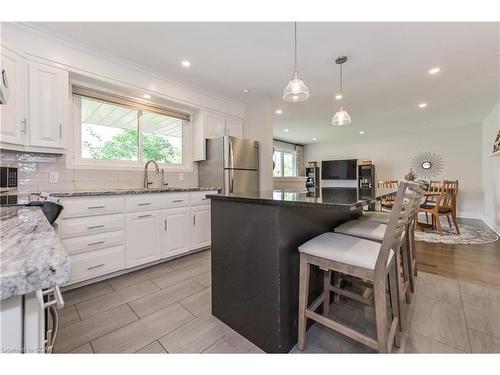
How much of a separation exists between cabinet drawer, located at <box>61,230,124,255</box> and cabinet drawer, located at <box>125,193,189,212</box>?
0.29 m

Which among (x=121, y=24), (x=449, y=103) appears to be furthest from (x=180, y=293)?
(x=449, y=103)

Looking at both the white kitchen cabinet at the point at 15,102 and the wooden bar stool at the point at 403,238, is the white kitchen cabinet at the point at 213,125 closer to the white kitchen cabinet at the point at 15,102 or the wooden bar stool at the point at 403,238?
the white kitchen cabinet at the point at 15,102

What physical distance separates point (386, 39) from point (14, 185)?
3.74m

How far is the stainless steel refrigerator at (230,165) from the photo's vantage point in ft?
10.7

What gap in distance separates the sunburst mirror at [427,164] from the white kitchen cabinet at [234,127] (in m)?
5.64

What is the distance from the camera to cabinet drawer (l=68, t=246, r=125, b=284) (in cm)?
200

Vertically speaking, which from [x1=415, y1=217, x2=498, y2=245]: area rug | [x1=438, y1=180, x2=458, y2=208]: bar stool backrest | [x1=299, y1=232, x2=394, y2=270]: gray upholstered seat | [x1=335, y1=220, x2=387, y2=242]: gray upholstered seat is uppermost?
[x1=438, y1=180, x2=458, y2=208]: bar stool backrest

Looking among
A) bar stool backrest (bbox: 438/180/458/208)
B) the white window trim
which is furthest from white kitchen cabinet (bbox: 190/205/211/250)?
bar stool backrest (bbox: 438/180/458/208)

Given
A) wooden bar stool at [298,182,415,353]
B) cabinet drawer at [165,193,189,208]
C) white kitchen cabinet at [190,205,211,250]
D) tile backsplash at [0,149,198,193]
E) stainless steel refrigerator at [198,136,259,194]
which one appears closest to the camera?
wooden bar stool at [298,182,415,353]

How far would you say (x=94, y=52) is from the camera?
234 cm

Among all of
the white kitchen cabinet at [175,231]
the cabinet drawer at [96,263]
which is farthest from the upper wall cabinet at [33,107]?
the white kitchen cabinet at [175,231]

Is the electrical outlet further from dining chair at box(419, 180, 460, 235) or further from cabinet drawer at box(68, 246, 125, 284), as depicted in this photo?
dining chair at box(419, 180, 460, 235)
